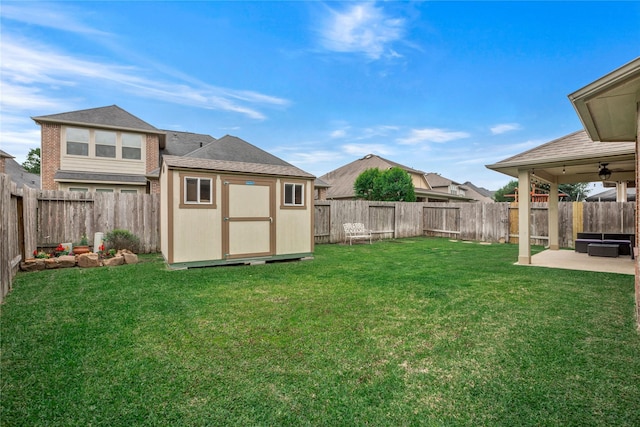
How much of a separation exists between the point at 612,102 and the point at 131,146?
667 inches

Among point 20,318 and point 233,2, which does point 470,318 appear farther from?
point 233,2

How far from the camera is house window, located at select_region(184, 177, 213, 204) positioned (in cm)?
706

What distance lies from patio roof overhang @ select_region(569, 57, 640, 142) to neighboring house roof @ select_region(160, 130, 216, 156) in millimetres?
16851

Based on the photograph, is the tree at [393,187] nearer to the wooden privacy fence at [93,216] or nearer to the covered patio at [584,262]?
the covered patio at [584,262]

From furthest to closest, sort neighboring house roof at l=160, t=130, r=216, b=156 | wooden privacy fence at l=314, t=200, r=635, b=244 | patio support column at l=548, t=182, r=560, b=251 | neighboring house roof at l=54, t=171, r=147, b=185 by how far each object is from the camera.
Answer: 1. neighboring house roof at l=160, t=130, r=216, b=156
2. neighboring house roof at l=54, t=171, r=147, b=185
3. wooden privacy fence at l=314, t=200, r=635, b=244
4. patio support column at l=548, t=182, r=560, b=251

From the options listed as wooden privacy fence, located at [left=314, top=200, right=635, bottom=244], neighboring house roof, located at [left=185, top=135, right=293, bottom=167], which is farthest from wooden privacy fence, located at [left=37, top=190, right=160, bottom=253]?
wooden privacy fence, located at [left=314, top=200, right=635, bottom=244]

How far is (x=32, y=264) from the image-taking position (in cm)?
657

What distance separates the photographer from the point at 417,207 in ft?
50.8

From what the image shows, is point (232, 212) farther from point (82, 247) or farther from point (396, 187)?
point (396, 187)

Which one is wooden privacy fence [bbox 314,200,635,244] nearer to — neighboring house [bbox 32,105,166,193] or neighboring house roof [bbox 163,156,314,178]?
neighboring house roof [bbox 163,156,314,178]

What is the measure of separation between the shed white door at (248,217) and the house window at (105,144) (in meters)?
10.5

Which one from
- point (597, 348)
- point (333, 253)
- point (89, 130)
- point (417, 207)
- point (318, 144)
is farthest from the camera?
point (318, 144)

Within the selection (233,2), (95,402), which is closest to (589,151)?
(95,402)

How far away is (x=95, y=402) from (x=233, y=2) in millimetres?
10165
